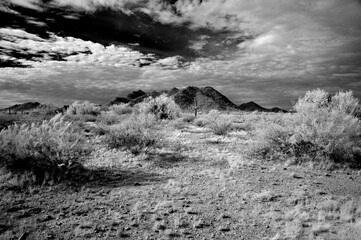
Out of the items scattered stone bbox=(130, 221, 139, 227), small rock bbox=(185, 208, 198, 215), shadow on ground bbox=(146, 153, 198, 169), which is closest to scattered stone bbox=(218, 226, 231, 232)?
small rock bbox=(185, 208, 198, 215)

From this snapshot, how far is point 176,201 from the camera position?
6227 millimetres

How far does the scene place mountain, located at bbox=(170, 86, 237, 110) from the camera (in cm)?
11191

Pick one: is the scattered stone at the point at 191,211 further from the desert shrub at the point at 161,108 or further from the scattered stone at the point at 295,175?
the desert shrub at the point at 161,108

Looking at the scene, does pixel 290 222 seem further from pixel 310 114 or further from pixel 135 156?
pixel 310 114

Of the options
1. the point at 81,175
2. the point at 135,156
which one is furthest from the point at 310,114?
the point at 81,175

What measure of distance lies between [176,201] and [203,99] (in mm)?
116577

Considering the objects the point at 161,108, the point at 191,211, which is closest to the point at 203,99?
the point at 161,108

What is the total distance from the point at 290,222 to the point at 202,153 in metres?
6.36

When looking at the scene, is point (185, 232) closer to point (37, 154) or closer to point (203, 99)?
point (37, 154)

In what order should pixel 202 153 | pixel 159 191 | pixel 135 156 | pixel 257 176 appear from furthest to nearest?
pixel 202 153 → pixel 135 156 → pixel 257 176 → pixel 159 191

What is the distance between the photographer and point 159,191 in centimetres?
689

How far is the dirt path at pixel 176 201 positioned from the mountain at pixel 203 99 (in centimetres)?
9799

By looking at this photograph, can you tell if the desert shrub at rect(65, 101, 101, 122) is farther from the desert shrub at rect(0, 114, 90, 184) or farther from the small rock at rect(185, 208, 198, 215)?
the small rock at rect(185, 208, 198, 215)

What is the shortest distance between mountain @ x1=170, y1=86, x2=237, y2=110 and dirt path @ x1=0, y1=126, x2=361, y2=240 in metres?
98.0
